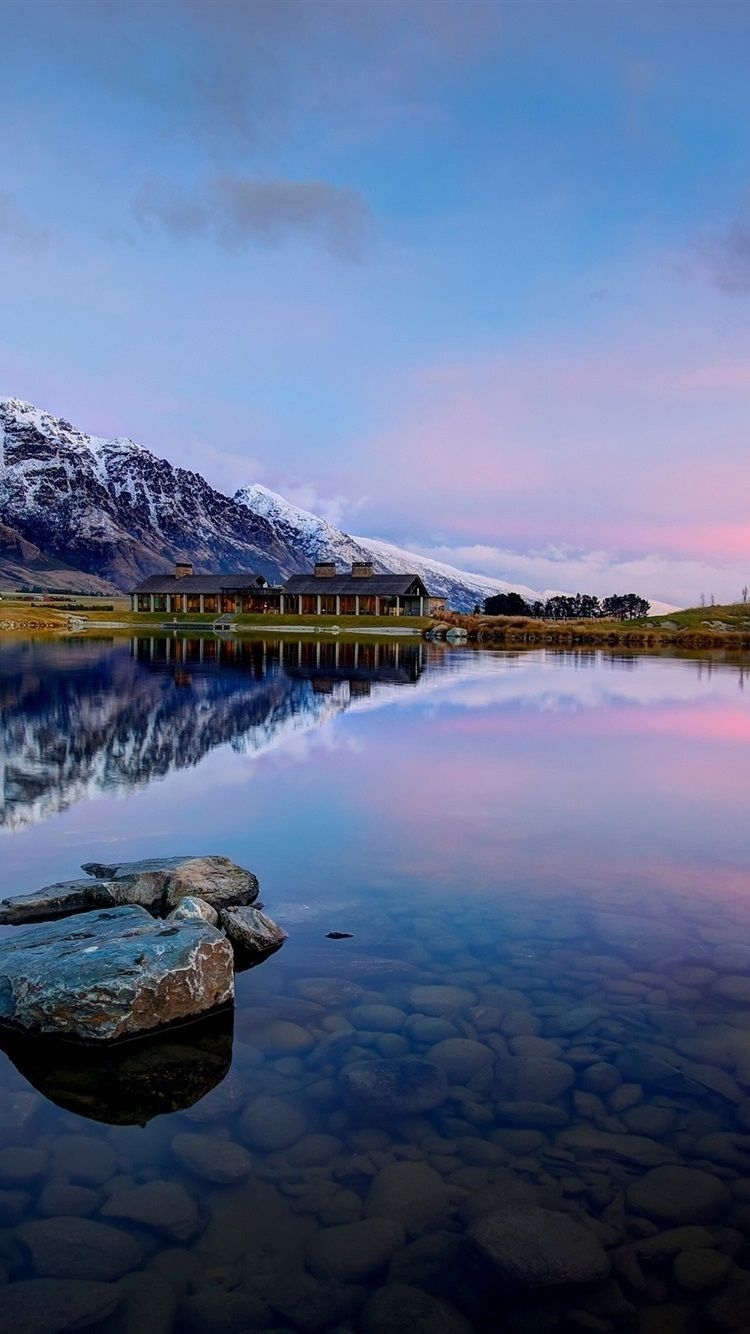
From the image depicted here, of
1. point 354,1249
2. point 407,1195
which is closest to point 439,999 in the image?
point 407,1195

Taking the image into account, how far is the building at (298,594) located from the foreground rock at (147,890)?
457 feet

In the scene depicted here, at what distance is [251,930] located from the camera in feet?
38.3

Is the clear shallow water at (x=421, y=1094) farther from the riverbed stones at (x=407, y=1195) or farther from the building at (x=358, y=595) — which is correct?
the building at (x=358, y=595)

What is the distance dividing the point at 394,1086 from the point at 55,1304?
3.43 metres

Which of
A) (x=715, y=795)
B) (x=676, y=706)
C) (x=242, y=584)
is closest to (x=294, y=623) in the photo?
(x=242, y=584)

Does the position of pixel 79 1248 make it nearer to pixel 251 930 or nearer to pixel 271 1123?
pixel 271 1123

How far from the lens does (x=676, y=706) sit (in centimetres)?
4641

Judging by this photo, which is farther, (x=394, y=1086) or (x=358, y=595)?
(x=358, y=595)

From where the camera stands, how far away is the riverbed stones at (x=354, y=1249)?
6215mm

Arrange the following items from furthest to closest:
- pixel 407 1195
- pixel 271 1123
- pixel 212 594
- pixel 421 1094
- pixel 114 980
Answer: pixel 212 594 → pixel 114 980 → pixel 421 1094 → pixel 271 1123 → pixel 407 1195

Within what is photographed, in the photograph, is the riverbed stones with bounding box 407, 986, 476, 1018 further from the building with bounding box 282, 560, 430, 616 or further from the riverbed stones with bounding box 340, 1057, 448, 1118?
the building with bounding box 282, 560, 430, 616

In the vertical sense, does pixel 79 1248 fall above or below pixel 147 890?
below

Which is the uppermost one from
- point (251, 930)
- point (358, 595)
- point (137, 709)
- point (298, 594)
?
point (298, 594)

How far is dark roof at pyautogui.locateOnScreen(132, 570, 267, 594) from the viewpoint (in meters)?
172
